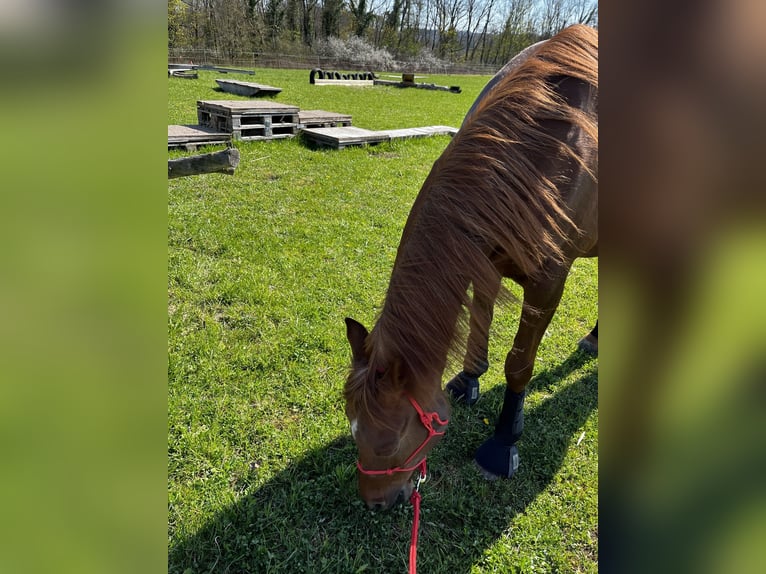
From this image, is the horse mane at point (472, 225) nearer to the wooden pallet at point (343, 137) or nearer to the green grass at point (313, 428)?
the green grass at point (313, 428)

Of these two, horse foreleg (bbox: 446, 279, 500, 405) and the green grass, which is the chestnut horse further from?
the green grass

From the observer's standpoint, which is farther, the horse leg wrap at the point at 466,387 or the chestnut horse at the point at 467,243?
the horse leg wrap at the point at 466,387

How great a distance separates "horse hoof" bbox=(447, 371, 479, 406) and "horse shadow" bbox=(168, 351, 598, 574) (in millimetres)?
263

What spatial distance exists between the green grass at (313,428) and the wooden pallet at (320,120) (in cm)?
454

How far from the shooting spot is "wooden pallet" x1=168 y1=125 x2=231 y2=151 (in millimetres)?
7211

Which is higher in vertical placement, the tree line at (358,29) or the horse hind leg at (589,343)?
the tree line at (358,29)

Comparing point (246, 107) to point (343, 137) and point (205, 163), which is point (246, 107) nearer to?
point (343, 137)

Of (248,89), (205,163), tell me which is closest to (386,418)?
(205,163)

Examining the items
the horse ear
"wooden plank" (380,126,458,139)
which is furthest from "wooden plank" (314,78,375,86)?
the horse ear

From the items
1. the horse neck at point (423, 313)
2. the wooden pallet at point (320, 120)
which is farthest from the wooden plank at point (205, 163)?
the wooden pallet at point (320, 120)
